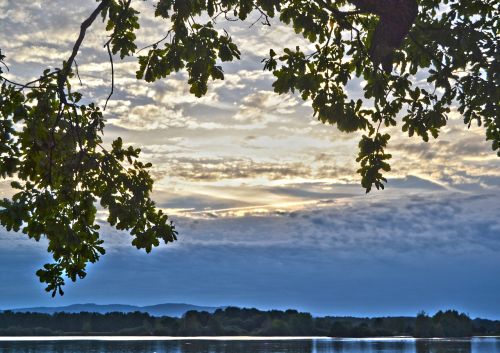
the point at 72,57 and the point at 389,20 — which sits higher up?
the point at 389,20

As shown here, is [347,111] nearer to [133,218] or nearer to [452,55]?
[452,55]

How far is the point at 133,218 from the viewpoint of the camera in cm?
1491

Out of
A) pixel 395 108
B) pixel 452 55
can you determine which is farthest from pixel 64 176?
pixel 452 55

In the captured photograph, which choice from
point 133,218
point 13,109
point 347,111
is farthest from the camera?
point 347,111

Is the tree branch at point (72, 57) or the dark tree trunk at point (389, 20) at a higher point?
the dark tree trunk at point (389, 20)

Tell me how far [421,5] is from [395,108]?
2574mm

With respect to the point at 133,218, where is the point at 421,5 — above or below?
above

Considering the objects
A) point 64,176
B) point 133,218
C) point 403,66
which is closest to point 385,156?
point 403,66

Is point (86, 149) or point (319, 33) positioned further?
Answer: point (319, 33)

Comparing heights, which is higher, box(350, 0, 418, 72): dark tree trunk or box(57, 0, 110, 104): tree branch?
box(350, 0, 418, 72): dark tree trunk

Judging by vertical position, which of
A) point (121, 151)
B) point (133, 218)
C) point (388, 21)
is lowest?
point (133, 218)

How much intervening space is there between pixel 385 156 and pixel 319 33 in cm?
310

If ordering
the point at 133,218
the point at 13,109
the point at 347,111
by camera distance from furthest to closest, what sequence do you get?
the point at 347,111 → the point at 133,218 → the point at 13,109

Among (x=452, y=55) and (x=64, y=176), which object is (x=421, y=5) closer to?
(x=452, y=55)
